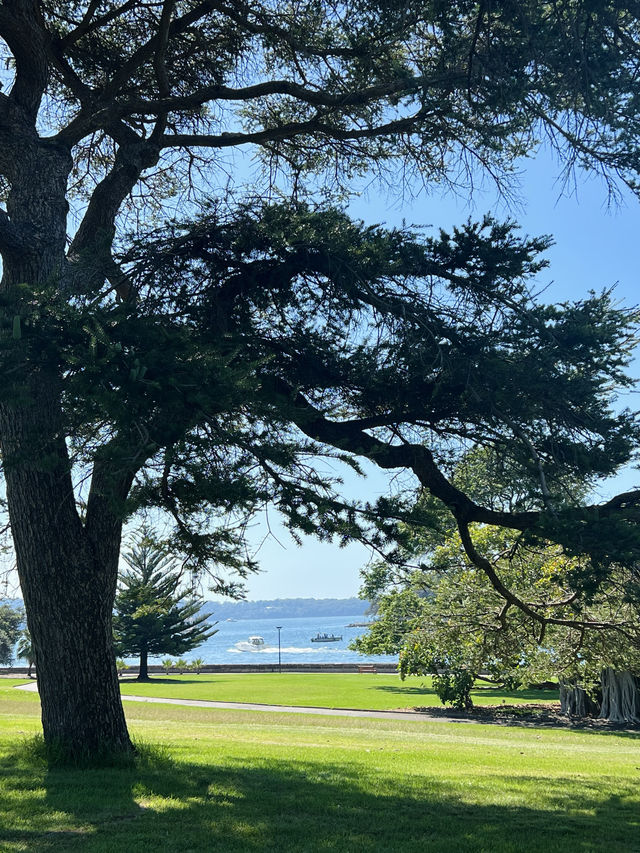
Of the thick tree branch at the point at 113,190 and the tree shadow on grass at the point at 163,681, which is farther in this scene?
the tree shadow on grass at the point at 163,681

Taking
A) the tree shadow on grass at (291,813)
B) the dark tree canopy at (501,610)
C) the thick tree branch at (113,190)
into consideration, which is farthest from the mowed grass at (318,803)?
the thick tree branch at (113,190)

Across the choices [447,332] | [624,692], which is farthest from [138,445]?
[624,692]

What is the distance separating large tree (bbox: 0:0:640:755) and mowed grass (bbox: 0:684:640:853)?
4.06ft

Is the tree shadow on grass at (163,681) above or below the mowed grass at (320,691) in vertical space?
below

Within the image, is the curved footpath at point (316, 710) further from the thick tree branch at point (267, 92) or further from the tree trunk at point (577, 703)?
the thick tree branch at point (267, 92)

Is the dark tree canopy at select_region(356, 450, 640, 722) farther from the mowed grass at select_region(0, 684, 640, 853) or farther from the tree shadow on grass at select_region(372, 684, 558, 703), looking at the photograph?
the tree shadow on grass at select_region(372, 684, 558, 703)

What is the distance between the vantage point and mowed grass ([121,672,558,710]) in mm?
29422

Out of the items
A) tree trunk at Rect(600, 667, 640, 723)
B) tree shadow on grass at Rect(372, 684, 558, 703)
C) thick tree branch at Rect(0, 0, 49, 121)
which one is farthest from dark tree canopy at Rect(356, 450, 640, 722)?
thick tree branch at Rect(0, 0, 49, 121)

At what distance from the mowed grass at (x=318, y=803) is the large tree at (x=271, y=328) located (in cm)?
124

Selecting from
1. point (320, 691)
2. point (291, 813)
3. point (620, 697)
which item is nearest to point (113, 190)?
point (291, 813)

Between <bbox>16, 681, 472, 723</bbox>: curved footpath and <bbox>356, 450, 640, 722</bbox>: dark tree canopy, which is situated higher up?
<bbox>356, 450, 640, 722</bbox>: dark tree canopy

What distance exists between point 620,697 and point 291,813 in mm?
24228

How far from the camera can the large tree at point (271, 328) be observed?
6.05 m

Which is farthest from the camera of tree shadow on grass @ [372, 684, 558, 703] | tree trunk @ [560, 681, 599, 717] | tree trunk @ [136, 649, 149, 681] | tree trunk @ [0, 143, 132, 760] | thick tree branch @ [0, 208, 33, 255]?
tree trunk @ [136, 649, 149, 681]
